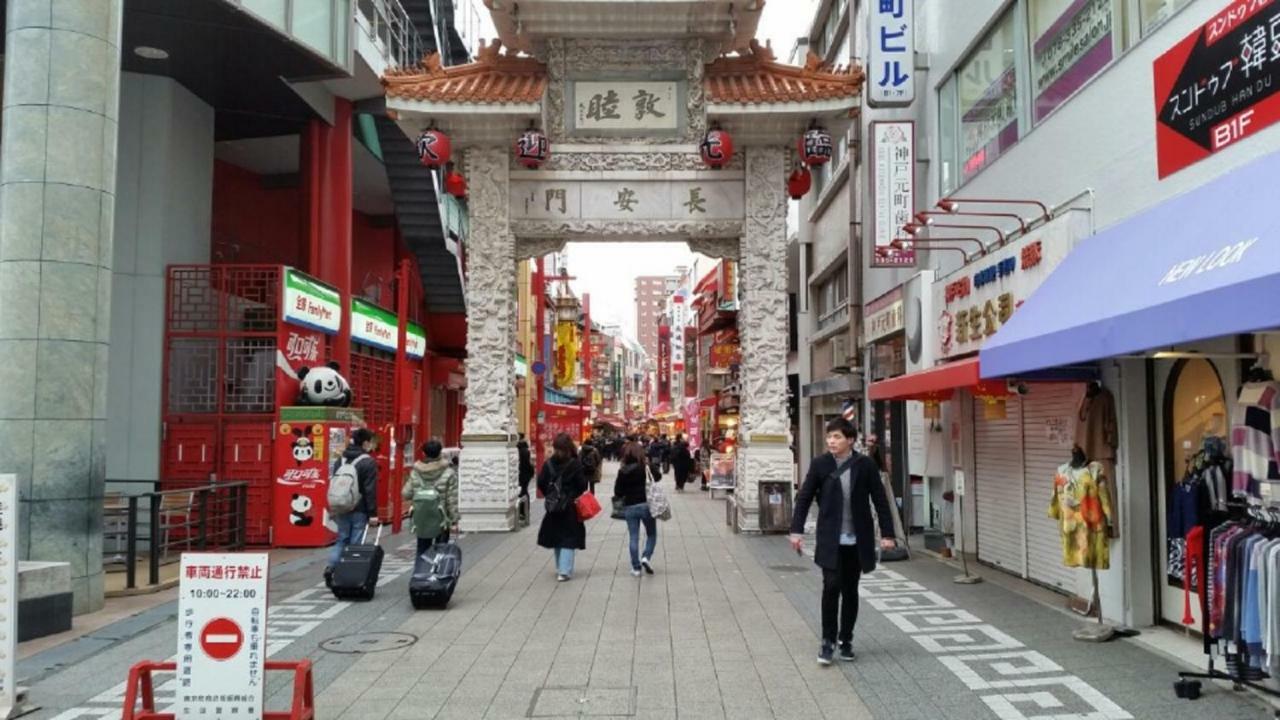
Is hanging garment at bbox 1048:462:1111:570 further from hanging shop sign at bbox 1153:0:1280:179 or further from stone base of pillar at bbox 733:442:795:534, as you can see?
stone base of pillar at bbox 733:442:795:534

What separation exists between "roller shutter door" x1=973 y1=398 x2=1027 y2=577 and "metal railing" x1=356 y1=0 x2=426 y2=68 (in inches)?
538

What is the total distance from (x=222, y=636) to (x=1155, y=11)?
8.90 meters

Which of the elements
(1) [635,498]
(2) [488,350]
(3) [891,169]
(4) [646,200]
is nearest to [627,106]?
(4) [646,200]

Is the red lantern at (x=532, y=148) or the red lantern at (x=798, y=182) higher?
the red lantern at (x=532, y=148)

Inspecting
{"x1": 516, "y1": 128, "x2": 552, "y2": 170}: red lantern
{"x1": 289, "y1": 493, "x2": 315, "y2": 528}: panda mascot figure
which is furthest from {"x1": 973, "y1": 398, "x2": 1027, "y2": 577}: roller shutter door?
{"x1": 289, "y1": 493, "x2": 315, "y2": 528}: panda mascot figure

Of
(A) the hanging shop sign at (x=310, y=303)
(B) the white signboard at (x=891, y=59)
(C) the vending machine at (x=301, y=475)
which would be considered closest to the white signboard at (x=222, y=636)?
(C) the vending machine at (x=301, y=475)

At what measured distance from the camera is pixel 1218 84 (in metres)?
7.02

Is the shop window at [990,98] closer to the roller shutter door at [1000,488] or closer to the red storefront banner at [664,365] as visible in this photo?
the roller shutter door at [1000,488]

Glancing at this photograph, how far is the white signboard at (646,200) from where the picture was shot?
16.8 meters

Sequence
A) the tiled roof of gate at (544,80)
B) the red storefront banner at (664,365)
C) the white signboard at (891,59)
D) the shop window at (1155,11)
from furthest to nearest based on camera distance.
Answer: the red storefront banner at (664,365)
the tiled roof of gate at (544,80)
the white signboard at (891,59)
the shop window at (1155,11)

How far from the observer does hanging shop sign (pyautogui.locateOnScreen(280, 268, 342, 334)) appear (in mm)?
15570

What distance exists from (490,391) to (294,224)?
11544mm

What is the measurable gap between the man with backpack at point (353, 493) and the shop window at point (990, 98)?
8813 mm

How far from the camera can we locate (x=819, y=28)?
86.2 ft
